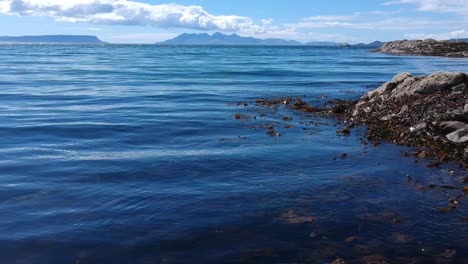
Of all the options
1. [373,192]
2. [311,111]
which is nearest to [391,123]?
[311,111]

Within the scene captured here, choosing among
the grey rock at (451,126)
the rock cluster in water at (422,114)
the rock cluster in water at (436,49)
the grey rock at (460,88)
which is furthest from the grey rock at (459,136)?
the rock cluster in water at (436,49)

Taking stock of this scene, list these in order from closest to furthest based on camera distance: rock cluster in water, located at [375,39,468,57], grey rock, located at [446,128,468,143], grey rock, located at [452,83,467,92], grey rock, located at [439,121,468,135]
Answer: grey rock, located at [446,128,468,143]
grey rock, located at [439,121,468,135]
grey rock, located at [452,83,467,92]
rock cluster in water, located at [375,39,468,57]

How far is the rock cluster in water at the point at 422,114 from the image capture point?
13938 millimetres

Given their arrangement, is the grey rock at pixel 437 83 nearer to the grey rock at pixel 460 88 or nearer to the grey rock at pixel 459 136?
the grey rock at pixel 460 88

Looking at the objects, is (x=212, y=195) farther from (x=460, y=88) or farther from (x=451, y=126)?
(x=460, y=88)

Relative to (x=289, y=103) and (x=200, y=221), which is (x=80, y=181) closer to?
(x=200, y=221)

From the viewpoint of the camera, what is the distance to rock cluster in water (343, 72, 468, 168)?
13.9m

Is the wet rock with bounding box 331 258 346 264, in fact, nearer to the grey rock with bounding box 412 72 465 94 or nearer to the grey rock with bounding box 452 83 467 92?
the grey rock with bounding box 452 83 467 92

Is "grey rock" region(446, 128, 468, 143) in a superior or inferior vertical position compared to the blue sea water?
superior

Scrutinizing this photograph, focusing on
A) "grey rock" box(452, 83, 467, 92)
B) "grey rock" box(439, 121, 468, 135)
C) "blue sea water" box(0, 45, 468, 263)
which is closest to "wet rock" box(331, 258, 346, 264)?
"blue sea water" box(0, 45, 468, 263)

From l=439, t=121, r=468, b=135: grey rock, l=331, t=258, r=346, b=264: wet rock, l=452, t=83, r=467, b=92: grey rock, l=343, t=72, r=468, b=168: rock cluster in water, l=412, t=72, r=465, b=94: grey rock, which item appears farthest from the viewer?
l=412, t=72, r=465, b=94: grey rock

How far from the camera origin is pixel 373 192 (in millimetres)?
10539

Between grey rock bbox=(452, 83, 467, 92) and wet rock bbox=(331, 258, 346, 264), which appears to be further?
grey rock bbox=(452, 83, 467, 92)

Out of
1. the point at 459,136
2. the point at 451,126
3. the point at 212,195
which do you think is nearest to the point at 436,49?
the point at 451,126
